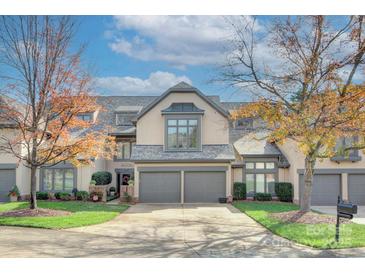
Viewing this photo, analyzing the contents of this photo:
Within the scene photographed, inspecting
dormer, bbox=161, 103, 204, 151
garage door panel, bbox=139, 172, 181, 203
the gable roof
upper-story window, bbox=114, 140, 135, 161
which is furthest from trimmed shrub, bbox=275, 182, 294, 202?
upper-story window, bbox=114, 140, 135, 161

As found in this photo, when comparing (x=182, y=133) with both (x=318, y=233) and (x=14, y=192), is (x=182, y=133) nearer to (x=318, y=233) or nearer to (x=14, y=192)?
(x=14, y=192)

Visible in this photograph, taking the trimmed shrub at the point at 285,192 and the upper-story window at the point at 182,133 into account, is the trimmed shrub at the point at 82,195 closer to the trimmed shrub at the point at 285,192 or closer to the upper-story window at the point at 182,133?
the upper-story window at the point at 182,133

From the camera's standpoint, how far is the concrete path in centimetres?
848

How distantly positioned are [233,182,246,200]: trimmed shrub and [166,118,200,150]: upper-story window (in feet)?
10.0

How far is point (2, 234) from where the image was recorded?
10531mm

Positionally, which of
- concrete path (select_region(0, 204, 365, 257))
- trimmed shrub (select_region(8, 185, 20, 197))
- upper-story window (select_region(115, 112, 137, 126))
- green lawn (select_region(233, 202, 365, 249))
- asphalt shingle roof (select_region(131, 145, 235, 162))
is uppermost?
upper-story window (select_region(115, 112, 137, 126))

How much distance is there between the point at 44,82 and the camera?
14594mm

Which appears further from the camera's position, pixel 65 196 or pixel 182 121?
pixel 182 121

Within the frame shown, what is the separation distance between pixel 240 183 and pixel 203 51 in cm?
1054

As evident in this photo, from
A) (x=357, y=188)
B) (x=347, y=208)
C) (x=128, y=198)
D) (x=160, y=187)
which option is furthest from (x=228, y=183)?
(x=347, y=208)

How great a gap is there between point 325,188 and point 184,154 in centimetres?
752

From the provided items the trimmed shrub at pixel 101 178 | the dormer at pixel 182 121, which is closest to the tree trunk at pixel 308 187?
the dormer at pixel 182 121

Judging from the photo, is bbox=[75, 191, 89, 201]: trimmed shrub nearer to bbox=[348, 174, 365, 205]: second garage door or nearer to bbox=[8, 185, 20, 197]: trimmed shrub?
bbox=[8, 185, 20, 197]: trimmed shrub

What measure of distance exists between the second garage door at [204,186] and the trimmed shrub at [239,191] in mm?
797
